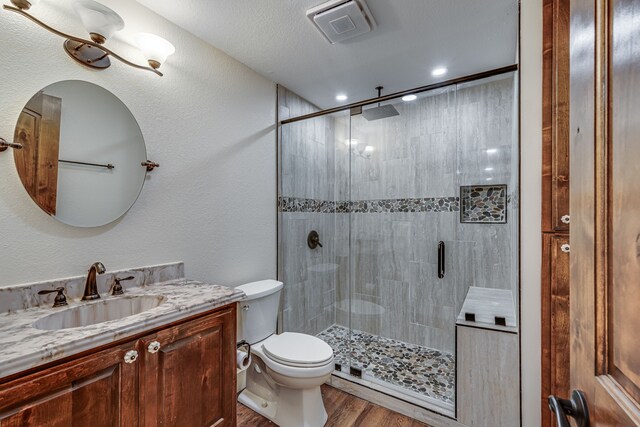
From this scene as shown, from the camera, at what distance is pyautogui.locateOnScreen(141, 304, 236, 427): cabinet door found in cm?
112

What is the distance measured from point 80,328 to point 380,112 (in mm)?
2562

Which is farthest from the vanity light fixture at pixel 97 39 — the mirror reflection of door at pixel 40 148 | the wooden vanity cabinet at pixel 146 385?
the wooden vanity cabinet at pixel 146 385

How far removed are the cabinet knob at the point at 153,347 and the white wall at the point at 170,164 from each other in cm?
62

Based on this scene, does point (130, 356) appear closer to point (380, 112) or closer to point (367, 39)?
point (367, 39)

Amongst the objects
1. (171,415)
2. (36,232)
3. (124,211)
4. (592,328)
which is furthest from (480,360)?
(36,232)

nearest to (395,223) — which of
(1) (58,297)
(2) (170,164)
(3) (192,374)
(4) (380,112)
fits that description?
(4) (380,112)

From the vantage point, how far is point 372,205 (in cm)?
292

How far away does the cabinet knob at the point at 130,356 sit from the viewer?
1039mm

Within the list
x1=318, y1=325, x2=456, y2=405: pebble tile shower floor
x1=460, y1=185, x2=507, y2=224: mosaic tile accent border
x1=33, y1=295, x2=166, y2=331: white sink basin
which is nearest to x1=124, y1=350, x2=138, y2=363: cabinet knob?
x1=33, y1=295, x2=166, y2=331: white sink basin

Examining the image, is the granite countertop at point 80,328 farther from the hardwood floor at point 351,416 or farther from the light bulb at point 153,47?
the light bulb at point 153,47

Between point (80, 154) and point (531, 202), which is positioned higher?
point (80, 154)

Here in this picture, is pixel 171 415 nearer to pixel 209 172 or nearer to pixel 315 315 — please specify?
pixel 209 172

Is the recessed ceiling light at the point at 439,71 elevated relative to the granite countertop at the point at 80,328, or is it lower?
elevated

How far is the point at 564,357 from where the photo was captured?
1.08m
